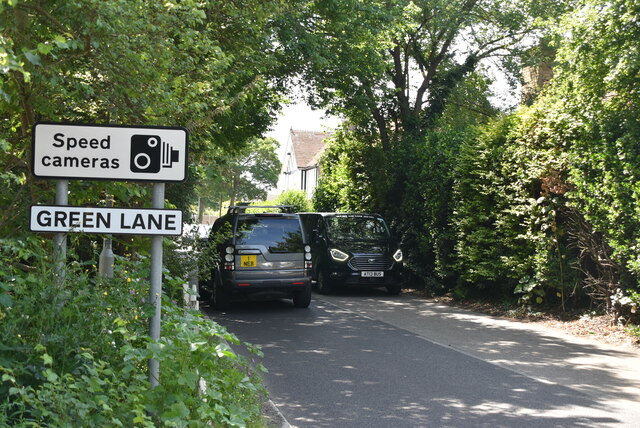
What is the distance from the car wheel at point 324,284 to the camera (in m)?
17.5

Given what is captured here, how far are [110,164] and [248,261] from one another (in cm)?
901

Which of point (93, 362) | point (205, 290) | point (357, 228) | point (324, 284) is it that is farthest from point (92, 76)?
point (357, 228)

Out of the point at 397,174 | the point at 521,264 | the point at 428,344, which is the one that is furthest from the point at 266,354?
the point at 397,174

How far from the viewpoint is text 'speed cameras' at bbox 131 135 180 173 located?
15.3 feet

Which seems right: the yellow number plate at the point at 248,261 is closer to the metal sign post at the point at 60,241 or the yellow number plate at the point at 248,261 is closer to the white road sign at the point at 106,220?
the metal sign post at the point at 60,241

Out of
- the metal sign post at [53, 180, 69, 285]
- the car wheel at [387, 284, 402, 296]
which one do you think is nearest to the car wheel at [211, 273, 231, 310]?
the car wheel at [387, 284, 402, 296]

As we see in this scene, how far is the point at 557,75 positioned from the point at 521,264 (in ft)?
11.8

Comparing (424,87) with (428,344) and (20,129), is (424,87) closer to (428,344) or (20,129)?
(428,344)

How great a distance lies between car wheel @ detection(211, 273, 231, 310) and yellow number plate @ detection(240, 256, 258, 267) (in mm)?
660

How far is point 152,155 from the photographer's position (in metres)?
4.67

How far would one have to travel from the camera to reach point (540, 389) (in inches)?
295

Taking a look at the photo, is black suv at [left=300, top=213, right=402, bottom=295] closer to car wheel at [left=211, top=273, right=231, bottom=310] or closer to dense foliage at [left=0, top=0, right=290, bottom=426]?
car wheel at [left=211, top=273, right=231, bottom=310]

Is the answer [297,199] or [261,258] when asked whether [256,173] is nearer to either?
[297,199]

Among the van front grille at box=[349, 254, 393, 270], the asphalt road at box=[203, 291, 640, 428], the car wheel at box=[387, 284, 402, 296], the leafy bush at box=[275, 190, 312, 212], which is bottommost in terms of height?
the asphalt road at box=[203, 291, 640, 428]
